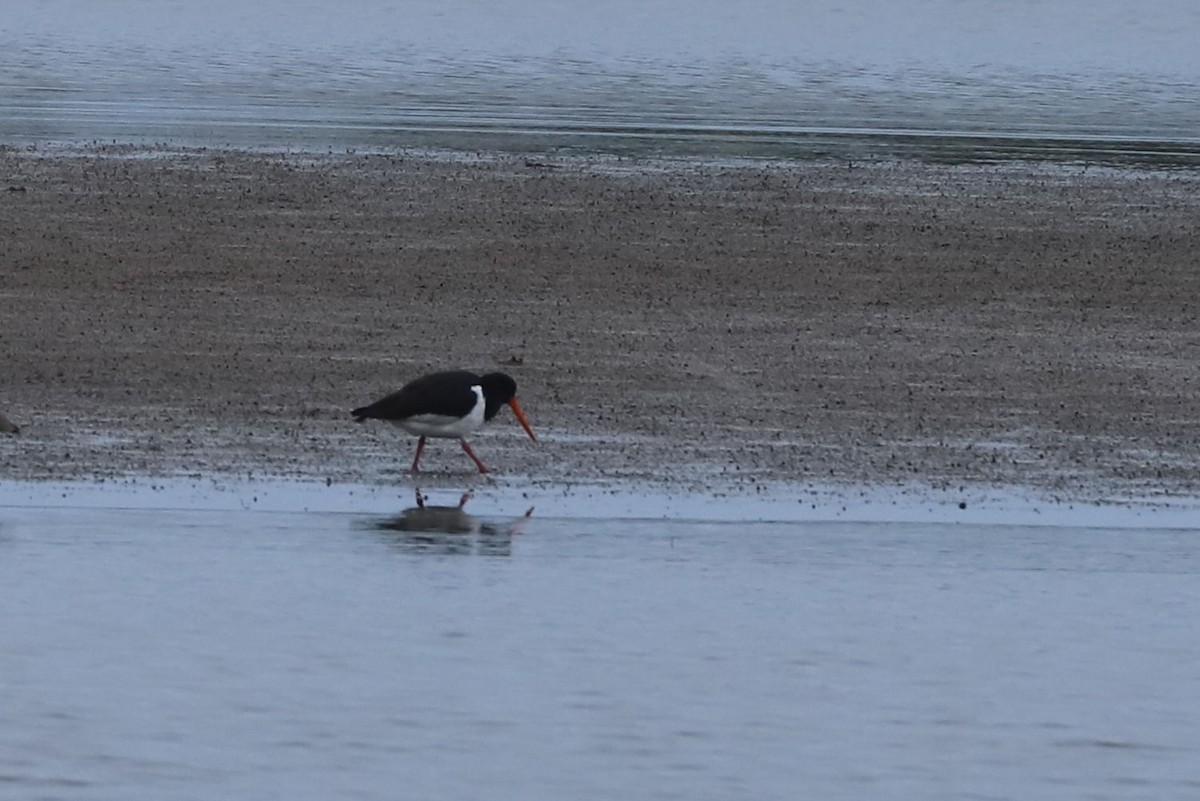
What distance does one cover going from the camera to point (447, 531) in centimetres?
1137

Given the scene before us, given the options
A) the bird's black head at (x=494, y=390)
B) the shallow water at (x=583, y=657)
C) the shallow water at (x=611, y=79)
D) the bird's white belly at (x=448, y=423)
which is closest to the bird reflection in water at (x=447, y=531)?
the shallow water at (x=583, y=657)

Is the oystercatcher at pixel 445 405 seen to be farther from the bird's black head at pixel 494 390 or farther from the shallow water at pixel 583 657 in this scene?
the shallow water at pixel 583 657

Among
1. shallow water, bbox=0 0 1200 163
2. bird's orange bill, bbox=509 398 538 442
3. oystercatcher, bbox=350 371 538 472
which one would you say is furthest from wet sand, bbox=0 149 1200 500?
shallow water, bbox=0 0 1200 163

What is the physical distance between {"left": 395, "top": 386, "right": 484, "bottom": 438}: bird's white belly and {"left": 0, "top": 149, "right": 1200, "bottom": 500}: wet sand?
27 centimetres

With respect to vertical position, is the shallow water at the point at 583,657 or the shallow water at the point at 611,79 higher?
the shallow water at the point at 583,657

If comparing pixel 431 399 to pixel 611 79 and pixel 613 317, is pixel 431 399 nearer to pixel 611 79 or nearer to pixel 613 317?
pixel 613 317

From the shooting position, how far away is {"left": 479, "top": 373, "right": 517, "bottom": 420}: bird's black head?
1239 centimetres

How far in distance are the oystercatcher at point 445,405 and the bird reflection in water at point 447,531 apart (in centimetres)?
51

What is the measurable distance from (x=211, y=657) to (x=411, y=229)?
28.9 ft

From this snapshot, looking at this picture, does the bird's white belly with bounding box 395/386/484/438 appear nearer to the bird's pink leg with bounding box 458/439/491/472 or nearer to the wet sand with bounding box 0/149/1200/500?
the bird's pink leg with bounding box 458/439/491/472

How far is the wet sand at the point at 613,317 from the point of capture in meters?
12.7

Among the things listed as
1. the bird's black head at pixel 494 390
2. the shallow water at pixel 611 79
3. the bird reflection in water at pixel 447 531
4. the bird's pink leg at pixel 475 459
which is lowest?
the shallow water at pixel 611 79

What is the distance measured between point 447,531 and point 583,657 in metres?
1.77

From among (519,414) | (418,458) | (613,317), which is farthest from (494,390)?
(613,317)
